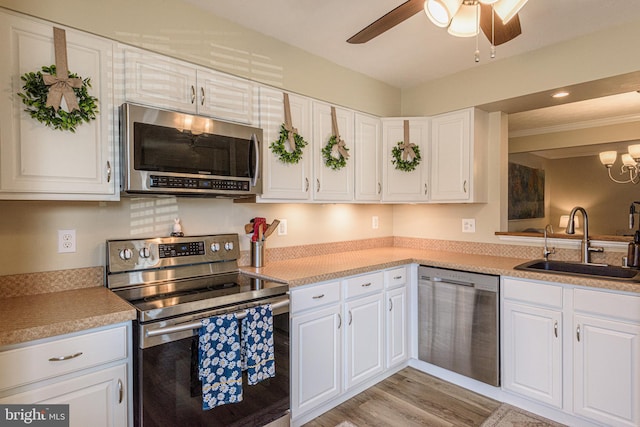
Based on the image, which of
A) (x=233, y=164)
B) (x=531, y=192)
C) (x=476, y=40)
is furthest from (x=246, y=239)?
(x=531, y=192)

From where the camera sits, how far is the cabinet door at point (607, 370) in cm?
196

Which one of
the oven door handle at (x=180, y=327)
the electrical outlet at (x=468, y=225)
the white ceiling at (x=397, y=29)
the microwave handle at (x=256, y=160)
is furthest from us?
the electrical outlet at (x=468, y=225)

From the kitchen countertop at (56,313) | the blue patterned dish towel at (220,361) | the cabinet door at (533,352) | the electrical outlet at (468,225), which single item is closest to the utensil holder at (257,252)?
the blue patterned dish towel at (220,361)

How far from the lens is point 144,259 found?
2.04 m

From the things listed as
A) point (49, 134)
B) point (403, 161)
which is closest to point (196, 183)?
point (49, 134)

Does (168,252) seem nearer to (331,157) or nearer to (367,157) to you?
(331,157)

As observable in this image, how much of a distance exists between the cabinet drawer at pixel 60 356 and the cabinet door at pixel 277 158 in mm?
1174

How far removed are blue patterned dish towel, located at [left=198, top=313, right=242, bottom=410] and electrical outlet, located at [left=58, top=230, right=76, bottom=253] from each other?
85 cm

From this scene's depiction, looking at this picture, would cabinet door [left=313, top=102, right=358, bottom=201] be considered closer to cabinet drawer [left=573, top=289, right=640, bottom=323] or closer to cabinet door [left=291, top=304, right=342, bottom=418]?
cabinet door [left=291, top=304, right=342, bottom=418]

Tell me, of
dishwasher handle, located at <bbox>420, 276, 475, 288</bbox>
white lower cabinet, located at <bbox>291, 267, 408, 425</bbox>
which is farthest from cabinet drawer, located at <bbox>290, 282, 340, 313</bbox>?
dishwasher handle, located at <bbox>420, 276, 475, 288</bbox>

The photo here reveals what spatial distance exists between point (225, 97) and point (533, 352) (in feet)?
8.20

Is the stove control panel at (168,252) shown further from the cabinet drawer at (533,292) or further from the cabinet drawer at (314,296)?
the cabinet drawer at (533,292)

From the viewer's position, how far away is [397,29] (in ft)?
7.64

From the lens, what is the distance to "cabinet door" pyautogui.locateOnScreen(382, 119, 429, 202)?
3.15 meters
